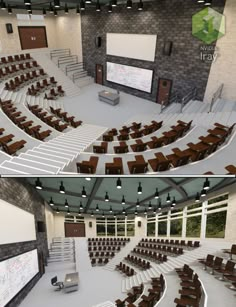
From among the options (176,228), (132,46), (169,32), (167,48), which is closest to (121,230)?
(176,228)

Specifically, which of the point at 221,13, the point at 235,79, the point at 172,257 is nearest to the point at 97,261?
the point at 172,257

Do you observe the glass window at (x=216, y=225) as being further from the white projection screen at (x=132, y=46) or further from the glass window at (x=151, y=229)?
Result: the white projection screen at (x=132, y=46)

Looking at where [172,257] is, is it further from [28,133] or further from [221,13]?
[221,13]

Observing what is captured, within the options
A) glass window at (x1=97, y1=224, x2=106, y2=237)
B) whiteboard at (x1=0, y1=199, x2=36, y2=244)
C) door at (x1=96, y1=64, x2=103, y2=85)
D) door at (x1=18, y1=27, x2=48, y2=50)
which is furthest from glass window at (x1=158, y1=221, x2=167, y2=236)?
door at (x1=18, y1=27, x2=48, y2=50)

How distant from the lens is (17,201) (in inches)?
356

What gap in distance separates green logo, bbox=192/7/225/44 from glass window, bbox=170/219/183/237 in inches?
454

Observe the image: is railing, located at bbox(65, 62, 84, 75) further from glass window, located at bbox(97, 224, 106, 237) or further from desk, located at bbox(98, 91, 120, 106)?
glass window, located at bbox(97, 224, 106, 237)

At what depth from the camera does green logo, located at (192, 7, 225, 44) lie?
11.9 m

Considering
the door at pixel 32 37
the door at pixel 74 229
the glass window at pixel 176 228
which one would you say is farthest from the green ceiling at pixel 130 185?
the door at pixel 32 37

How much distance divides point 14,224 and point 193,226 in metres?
11.0

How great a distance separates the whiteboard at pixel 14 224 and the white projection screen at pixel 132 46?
39.4ft

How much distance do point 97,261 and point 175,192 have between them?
25.9 ft

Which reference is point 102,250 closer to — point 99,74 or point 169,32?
point 99,74

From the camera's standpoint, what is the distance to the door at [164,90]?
1508 centimetres
